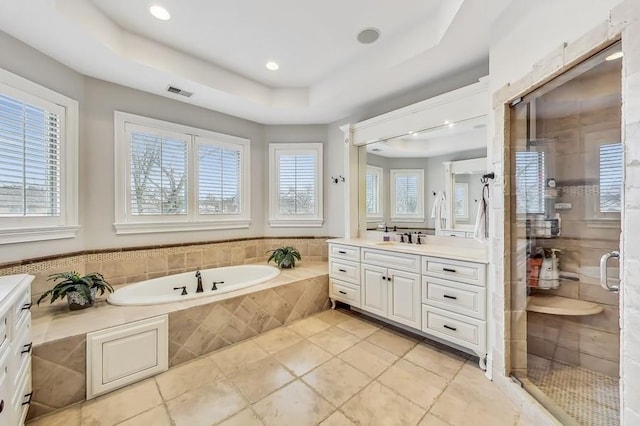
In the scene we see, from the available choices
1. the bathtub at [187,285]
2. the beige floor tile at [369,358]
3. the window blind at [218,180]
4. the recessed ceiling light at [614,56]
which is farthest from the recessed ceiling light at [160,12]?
the beige floor tile at [369,358]

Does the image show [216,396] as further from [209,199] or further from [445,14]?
[445,14]

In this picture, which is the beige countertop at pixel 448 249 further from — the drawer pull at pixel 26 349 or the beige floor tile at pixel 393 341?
the drawer pull at pixel 26 349

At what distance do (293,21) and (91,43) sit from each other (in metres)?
1.66

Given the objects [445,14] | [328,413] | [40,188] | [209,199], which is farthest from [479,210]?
[40,188]

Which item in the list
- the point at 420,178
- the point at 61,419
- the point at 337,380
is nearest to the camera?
the point at 61,419

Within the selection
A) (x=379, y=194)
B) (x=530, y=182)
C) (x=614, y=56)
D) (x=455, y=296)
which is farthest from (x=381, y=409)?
(x=379, y=194)

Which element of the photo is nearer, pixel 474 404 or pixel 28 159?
pixel 474 404

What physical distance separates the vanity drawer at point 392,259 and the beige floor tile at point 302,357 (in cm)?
105

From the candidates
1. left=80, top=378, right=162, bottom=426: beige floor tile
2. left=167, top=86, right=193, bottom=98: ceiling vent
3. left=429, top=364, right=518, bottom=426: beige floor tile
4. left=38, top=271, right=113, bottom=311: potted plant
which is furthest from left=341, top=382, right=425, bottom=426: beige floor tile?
left=167, top=86, right=193, bottom=98: ceiling vent

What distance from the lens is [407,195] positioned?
325 cm

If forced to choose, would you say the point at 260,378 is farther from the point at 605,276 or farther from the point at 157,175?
the point at 157,175

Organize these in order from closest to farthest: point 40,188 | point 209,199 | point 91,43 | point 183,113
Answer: point 91,43
point 40,188
point 183,113
point 209,199

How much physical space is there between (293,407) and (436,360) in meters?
1.30

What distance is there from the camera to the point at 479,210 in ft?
7.29
